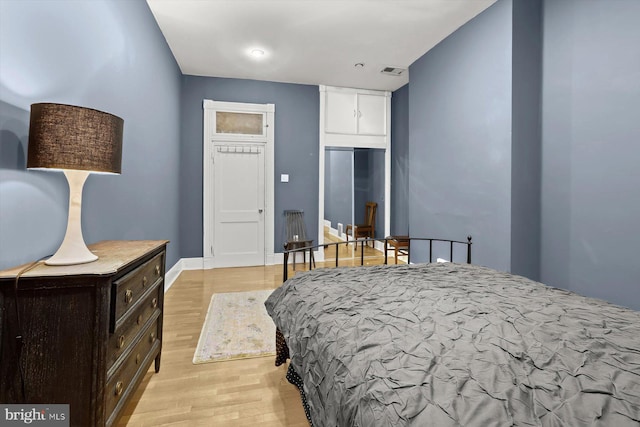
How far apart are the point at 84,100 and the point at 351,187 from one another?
18.1ft

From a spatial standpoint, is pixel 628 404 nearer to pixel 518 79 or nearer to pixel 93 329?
pixel 93 329

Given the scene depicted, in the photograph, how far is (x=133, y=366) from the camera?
158 centimetres

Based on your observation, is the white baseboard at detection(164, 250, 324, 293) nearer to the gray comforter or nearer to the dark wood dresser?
the dark wood dresser

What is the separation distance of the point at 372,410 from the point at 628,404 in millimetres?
605

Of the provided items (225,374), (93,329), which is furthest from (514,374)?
(225,374)

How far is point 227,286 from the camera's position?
3986mm

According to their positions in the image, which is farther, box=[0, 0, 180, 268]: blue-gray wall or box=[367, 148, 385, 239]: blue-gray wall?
box=[367, 148, 385, 239]: blue-gray wall

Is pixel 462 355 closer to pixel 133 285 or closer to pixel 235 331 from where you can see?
pixel 133 285

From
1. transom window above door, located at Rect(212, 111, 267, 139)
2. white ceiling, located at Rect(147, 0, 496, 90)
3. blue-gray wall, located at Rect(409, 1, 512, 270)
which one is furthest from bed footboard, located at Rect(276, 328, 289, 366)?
transom window above door, located at Rect(212, 111, 267, 139)

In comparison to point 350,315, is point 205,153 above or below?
above

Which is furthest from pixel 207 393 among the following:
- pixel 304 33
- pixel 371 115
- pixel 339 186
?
pixel 339 186

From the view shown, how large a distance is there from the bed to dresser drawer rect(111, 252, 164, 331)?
73 cm

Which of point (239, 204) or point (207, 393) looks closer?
point (207, 393)

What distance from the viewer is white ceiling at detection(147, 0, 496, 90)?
3.11 meters
